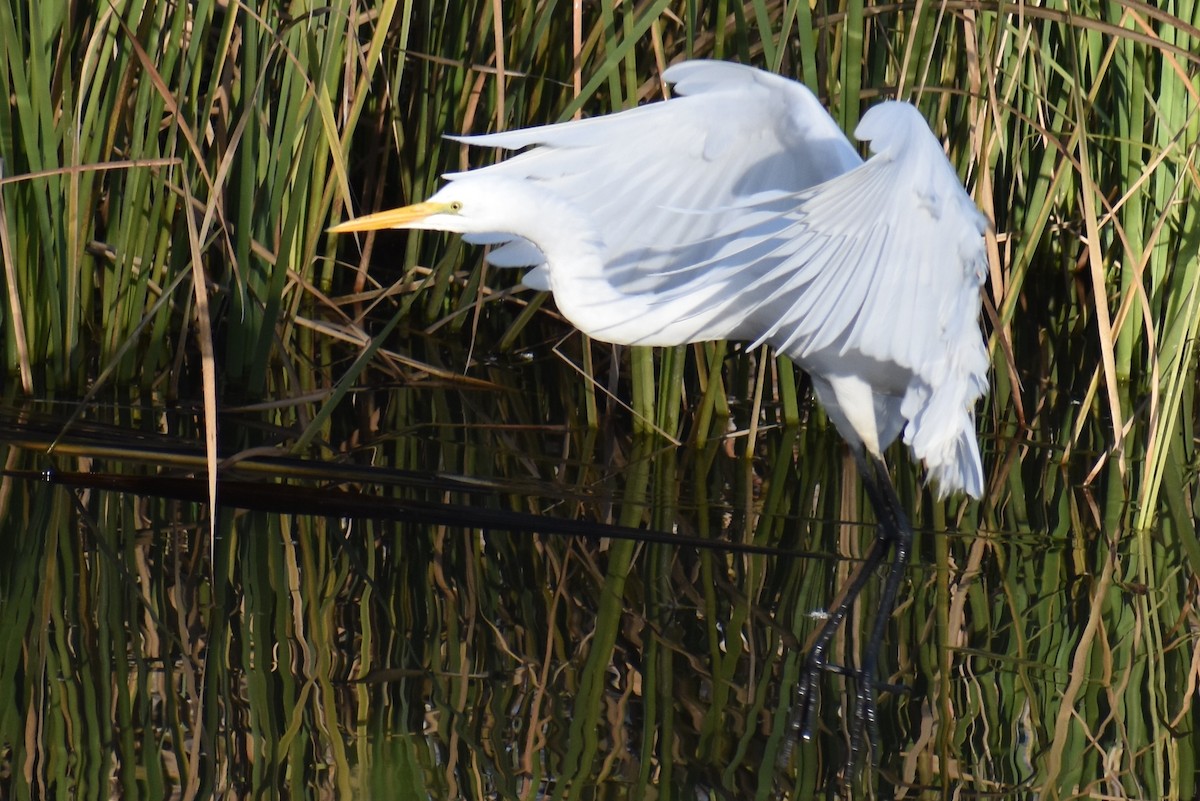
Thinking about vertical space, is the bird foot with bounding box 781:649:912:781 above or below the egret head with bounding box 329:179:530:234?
below

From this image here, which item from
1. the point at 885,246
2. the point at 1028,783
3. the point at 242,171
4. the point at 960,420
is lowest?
the point at 1028,783

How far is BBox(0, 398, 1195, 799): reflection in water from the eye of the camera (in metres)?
2.08

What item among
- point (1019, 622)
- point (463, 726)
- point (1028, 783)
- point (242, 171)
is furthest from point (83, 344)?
point (1028, 783)

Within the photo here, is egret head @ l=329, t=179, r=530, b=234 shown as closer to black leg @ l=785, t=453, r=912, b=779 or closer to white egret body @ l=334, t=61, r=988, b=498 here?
white egret body @ l=334, t=61, r=988, b=498

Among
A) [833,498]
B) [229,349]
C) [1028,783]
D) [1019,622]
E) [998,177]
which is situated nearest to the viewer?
[1028,783]

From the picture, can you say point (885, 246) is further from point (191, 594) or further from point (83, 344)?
point (83, 344)

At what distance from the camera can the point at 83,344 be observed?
140 inches

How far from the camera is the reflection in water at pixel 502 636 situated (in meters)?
2.08

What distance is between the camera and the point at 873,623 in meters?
2.72

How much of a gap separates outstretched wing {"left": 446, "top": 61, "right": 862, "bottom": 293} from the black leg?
636 millimetres

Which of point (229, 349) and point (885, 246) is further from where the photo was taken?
point (229, 349)

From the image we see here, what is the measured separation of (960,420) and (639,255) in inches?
28.8

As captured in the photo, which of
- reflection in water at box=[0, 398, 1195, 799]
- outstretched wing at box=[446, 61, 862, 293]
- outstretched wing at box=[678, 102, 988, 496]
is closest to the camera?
reflection in water at box=[0, 398, 1195, 799]

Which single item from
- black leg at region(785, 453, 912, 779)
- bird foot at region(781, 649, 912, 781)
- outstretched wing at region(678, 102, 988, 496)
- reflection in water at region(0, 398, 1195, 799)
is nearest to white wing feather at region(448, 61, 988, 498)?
outstretched wing at region(678, 102, 988, 496)
